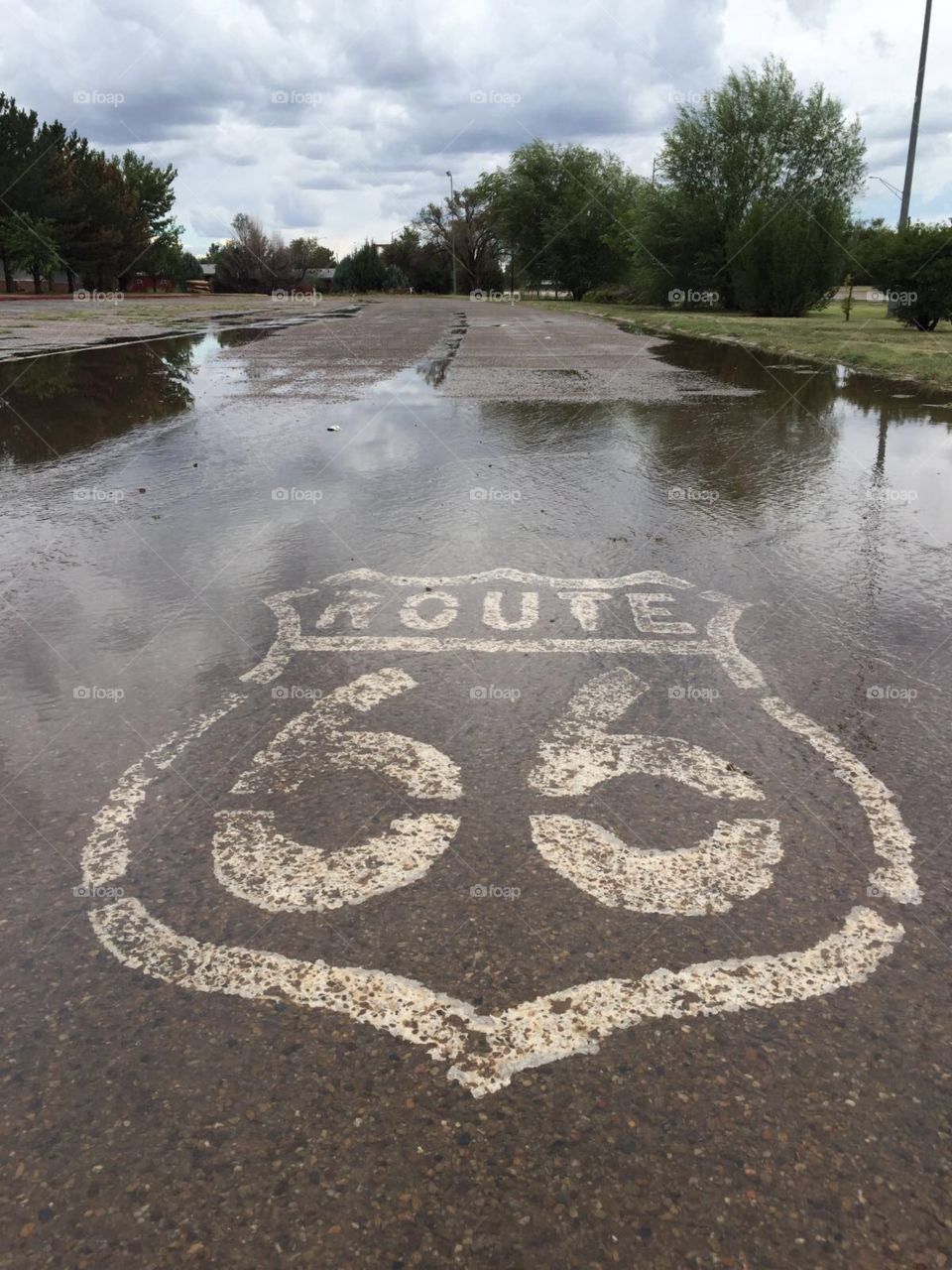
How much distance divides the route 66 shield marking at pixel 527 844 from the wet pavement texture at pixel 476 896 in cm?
1

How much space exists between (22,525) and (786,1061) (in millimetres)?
5991

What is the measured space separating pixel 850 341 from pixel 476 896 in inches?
861

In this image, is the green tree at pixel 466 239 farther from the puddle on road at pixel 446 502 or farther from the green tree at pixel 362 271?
the puddle on road at pixel 446 502

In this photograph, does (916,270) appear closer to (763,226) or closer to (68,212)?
(763,226)

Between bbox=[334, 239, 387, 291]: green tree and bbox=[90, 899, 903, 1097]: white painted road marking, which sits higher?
bbox=[334, 239, 387, 291]: green tree

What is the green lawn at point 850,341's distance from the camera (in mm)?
16337

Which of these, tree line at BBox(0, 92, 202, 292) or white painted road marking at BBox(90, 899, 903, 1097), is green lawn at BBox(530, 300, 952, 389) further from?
tree line at BBox(0, 92, 202, 292)

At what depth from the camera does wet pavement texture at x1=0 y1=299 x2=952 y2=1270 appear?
6.12ft

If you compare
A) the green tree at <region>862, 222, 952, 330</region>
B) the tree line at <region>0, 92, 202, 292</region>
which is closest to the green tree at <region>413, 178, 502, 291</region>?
the tree line at <region>0, 92, 202, 292</region>

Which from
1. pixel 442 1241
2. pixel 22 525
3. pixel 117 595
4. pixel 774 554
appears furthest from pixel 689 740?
pixel 22 525

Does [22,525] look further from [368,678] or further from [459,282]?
[459,282]

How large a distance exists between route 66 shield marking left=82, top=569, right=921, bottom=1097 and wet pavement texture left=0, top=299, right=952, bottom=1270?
0.04 feet

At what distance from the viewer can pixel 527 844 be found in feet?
9.58

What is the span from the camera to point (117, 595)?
5.11m
